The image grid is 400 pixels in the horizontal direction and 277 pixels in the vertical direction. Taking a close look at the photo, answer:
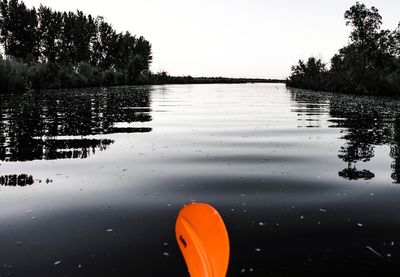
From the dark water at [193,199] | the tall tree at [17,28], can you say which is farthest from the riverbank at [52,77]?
the dark water at [193,199]

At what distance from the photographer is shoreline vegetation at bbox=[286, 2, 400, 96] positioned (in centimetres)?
4794

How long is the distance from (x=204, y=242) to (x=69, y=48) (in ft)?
305

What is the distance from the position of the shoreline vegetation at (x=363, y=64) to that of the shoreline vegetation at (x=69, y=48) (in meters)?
38.0

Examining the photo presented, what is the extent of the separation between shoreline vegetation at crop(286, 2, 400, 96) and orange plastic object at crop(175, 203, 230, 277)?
4709 centimetres

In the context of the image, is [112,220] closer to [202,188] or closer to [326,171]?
[202,188]

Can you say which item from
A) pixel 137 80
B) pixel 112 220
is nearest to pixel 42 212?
pixel 112 220

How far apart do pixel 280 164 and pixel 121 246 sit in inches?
200

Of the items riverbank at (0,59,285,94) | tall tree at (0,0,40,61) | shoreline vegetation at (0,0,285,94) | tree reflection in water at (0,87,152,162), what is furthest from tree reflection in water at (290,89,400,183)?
tall tree at (0,0,40,61)

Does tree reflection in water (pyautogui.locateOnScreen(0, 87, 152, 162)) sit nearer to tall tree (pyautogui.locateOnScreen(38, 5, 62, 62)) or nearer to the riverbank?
the riverbank

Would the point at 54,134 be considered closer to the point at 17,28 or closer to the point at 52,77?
the point at 52,77

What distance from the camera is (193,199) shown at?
6.01 meters

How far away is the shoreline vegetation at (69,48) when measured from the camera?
5811cm

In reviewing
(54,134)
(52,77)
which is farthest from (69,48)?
(54,134)

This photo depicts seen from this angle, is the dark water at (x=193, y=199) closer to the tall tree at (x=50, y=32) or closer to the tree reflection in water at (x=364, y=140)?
the tree reflection in water at (x=364, y=140)
